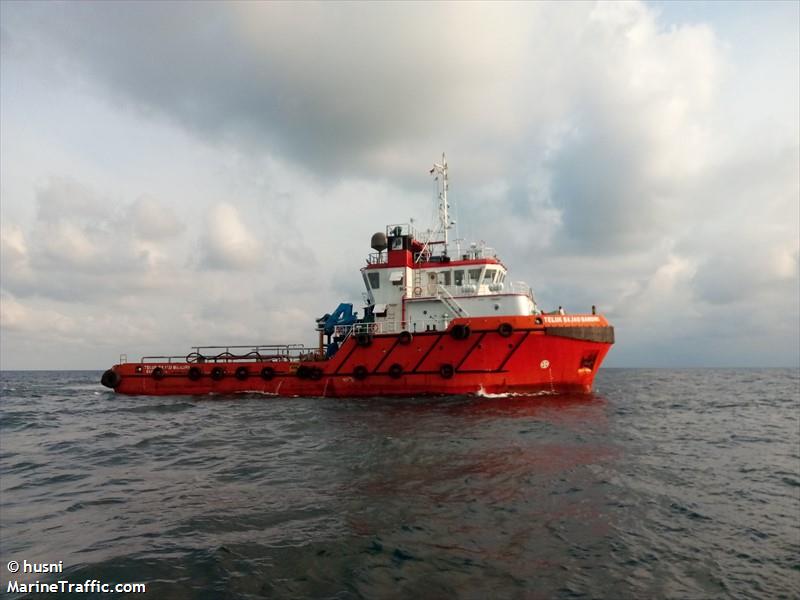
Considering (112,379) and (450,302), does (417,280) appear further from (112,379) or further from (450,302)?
(112,379)

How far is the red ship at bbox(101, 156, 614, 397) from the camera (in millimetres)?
18469

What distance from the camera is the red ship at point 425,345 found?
1847 centimetres

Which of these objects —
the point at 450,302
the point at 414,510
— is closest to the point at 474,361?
the point at 450,302

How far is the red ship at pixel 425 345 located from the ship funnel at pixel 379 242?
0.17 ft

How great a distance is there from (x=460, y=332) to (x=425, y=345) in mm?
1704

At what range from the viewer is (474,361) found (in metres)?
18.8

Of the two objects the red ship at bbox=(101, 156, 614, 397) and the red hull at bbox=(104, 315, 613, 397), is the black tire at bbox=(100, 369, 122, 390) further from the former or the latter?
the red hull at bbox=(104, 315, 613, 397)

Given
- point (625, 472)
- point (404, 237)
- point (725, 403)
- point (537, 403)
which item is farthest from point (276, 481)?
point (725, 403)

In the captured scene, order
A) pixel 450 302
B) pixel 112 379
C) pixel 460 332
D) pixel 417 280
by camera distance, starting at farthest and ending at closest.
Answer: pixel 112 379
pixel 417 280
pixel 450 302
pixel 460 332

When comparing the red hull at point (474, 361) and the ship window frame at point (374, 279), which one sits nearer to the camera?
the red hull at point (474, 361)

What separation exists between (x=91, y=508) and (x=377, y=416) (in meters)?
8.87

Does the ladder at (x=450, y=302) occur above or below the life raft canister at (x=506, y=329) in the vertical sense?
above

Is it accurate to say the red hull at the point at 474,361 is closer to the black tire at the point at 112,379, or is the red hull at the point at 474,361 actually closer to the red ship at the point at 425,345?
the red ship at the point at 425,345

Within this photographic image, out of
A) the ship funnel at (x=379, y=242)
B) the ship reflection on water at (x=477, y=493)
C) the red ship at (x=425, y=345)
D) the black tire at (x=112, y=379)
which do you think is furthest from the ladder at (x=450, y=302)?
the black tire at (x=112, y=379)
